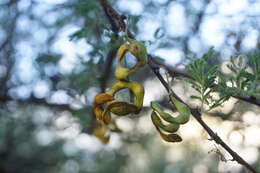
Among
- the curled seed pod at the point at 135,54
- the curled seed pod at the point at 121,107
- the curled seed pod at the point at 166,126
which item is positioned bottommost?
the curled seed pod at the point at 166,126

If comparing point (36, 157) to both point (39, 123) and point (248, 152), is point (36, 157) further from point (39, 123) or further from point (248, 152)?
point (248, 152)

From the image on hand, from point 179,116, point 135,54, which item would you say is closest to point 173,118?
point 179,116

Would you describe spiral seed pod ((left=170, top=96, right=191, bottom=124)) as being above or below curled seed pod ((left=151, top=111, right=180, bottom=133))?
above

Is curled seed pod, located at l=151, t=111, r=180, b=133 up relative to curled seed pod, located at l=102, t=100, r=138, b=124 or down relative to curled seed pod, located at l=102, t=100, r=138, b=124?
down

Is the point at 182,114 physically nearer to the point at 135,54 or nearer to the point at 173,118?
the point at 173,118

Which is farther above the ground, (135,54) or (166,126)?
(135,54)

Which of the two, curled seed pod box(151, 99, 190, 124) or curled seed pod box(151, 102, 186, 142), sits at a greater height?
curled seed pod box(151, 99, 190, 124)

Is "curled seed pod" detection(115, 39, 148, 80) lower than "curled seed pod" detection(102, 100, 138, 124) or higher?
higher

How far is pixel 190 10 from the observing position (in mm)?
1628

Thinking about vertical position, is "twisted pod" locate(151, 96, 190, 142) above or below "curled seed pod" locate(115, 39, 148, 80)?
below

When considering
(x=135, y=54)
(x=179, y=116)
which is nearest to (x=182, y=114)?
(x=179, y=116)

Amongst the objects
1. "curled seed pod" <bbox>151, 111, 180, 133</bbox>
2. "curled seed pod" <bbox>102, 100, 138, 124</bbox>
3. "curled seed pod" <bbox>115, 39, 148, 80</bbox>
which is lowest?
"curled seed pod" <bbox>151, 111, 180, 133</bbox>

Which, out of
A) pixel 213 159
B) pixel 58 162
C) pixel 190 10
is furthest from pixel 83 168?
pixel 190 10

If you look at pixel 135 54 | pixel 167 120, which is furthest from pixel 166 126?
pixel 135 54
